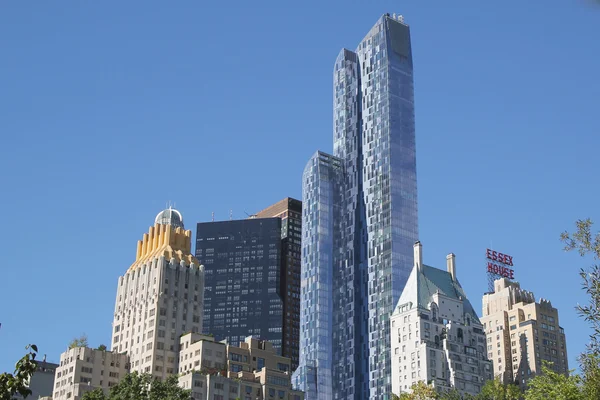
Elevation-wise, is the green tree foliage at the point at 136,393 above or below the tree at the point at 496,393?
below

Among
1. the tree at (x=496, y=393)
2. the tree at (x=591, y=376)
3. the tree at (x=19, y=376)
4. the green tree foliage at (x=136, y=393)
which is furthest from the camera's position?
the tree at (x=496, y=393)

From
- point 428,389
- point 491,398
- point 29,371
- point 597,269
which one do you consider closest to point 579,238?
point 597,269

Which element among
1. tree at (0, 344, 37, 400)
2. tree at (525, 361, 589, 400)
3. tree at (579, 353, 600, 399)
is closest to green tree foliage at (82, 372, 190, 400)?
tree at (525, 361, 589, 400)

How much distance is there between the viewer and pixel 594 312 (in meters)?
72.8

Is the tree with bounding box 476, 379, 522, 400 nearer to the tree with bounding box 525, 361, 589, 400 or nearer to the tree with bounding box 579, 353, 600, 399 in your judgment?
the tree with bounding box 525, 361, 589, 400

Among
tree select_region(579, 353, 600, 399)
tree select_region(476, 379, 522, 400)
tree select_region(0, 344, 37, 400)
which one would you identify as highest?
tree select_region(476, 379, 522, 400)

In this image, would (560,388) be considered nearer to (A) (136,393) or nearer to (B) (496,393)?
(A) (136,393)

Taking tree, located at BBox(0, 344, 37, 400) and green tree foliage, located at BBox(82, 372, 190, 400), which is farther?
green tree foliage, located at BBox(82, 372, 190, 400)

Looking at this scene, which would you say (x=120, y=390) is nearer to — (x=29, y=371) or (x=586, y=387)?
(x=586, y=387)

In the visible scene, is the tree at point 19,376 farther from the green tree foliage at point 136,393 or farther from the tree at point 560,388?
the green tree foliage at point 136,393

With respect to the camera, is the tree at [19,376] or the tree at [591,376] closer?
the tree at [19,376]

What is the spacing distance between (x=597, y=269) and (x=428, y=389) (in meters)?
71.8

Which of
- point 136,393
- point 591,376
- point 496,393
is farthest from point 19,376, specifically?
point 496,393

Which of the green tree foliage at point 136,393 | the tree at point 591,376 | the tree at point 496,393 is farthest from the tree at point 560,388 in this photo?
the tree at point 496,393
